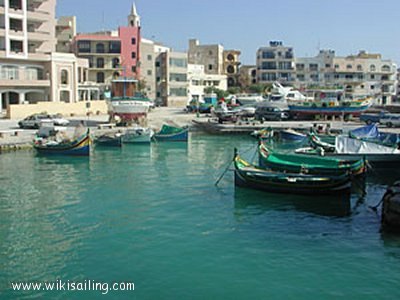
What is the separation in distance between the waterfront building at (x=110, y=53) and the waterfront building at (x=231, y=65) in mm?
28268

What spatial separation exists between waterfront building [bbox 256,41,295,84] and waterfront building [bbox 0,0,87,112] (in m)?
48.3

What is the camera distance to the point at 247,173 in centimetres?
2514

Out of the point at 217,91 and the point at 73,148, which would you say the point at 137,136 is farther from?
the point at 217,91

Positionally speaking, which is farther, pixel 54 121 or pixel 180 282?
pixel 54 121

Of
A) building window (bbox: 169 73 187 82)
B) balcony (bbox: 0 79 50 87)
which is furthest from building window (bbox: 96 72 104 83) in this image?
balcony (bbox: 0 79 50 87)

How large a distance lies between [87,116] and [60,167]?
29109mm

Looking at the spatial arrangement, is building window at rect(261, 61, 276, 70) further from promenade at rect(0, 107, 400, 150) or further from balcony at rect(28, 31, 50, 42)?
balcony at rect(28, 31, 50, 42)

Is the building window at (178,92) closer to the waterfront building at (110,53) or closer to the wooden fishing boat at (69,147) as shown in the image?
the waterfront building at (110,53)

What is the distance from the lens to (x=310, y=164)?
2697 centimetres

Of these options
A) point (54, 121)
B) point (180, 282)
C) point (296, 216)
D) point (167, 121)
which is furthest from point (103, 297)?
point (167, 121)

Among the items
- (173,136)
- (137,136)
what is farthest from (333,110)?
(137,136)

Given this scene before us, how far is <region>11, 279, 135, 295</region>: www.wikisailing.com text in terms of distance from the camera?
566 inches

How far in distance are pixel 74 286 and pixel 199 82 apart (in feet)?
274

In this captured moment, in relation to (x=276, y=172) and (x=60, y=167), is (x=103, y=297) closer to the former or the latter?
(x=276, y=172)
